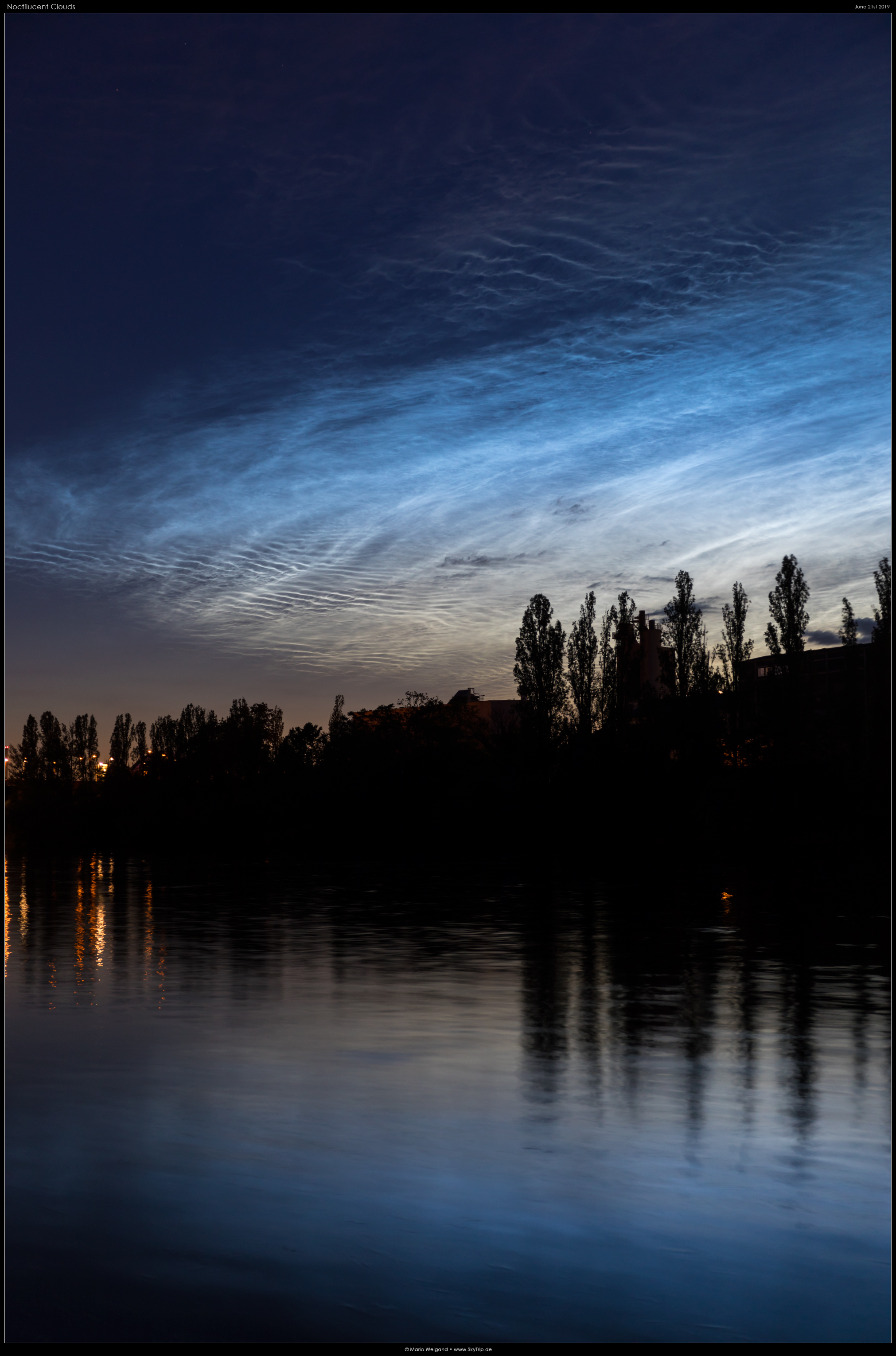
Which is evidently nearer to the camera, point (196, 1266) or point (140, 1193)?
point (196, 1266)

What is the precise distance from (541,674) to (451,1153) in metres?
60.6

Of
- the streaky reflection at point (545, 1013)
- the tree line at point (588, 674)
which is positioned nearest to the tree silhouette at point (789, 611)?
the tree line at point (588, 674)

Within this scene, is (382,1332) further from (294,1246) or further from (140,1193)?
(140,1193)

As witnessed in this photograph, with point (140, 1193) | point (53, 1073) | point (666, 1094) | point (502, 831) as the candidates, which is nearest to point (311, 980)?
point (53, 1073)

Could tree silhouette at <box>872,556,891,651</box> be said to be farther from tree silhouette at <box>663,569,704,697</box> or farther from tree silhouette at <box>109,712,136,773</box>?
tree silhouette at <box>109,712,136,773</box>

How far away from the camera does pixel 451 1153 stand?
772 centimetres

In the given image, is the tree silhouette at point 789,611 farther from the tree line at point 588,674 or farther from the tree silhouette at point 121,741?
the tree silhouette at point 121,741

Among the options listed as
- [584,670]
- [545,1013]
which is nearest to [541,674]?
[584,670]

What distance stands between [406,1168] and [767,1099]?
3126 mm

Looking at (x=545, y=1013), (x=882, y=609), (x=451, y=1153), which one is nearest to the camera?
(x=451, y=1153)

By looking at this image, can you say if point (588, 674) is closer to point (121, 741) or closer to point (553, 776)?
point (553, 776)

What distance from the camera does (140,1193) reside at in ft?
22.7

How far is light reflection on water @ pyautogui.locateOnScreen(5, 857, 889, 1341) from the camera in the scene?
17.6ft

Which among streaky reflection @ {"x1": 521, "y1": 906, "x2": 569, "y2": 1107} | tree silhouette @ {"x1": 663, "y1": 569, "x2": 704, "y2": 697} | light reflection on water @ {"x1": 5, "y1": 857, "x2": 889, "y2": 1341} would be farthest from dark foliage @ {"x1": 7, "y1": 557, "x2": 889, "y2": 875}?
light reflection on water @ {"x1": 5, "y1": 857, "x2": 889, "y2": 1341}
